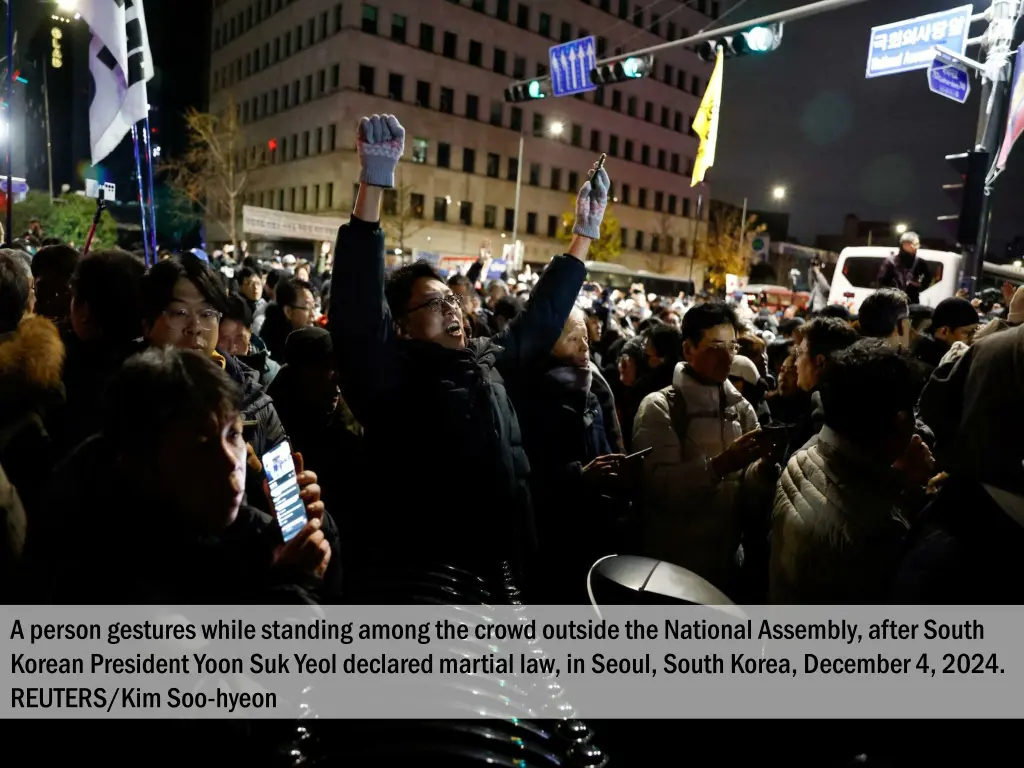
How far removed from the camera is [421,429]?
2266 millimetres

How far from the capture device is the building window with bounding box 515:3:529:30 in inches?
2292

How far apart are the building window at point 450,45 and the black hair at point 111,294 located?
2246 inches

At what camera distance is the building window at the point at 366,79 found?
51531 millimetres

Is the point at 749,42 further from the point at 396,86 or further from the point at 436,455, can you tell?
the point at 396,86

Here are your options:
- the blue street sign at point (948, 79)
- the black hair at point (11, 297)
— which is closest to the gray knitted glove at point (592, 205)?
the black hair at point (11, 297)

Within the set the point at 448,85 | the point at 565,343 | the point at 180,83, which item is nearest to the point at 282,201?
the point at 448,85

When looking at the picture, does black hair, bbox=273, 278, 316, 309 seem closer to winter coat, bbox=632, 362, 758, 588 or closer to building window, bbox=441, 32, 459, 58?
winter coat, bbox=632, 362, 758, 588

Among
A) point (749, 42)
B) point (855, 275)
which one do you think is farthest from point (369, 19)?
point (749, 42)

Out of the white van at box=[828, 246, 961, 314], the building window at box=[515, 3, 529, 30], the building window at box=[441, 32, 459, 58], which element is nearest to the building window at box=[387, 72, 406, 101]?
the building window at box=[441, 32, 459, 58]

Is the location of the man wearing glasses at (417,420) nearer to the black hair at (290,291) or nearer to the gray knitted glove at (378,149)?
the gray knitted glove at (378,149)

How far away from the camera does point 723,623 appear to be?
174cm

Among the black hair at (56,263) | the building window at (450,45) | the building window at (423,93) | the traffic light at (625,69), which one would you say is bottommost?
the black hair at (56,263)

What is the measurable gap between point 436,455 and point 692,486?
187cm

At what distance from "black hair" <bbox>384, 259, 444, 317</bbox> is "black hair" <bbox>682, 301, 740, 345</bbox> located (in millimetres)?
1814
